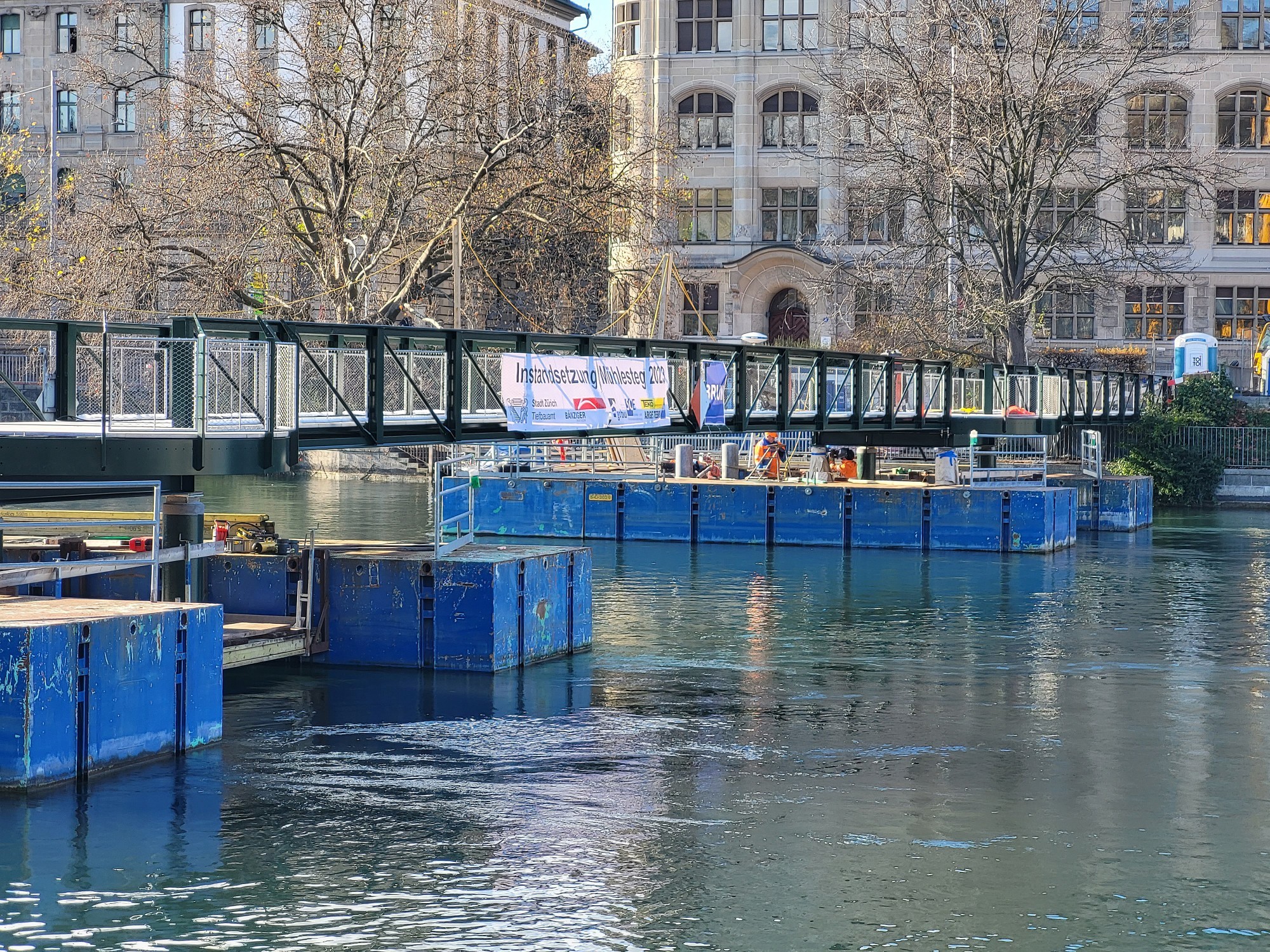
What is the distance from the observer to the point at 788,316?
3332 inches

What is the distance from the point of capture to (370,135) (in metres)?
48.8

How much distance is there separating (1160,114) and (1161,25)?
18.5 m

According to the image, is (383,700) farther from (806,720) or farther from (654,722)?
(806,720)

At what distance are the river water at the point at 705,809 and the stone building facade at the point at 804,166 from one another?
54494mm

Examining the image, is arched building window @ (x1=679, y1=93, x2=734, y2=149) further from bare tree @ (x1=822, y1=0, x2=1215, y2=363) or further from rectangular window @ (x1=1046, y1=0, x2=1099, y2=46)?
rectangular window @ (x1=1046, y1=0, x2=1099, y2=46)

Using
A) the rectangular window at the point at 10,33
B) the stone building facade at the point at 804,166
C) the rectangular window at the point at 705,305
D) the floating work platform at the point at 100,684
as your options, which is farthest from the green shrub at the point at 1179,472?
the rectangular window at the point at 10,33

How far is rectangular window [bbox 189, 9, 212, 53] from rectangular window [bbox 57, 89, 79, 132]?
307 inches

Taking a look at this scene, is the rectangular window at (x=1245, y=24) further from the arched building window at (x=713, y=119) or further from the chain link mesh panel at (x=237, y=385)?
the chain link mesh panel at (x=237, y=385)

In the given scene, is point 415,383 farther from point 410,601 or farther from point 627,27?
point 627,27

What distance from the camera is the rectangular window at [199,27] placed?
79938mm

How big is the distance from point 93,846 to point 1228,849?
973 centimetres

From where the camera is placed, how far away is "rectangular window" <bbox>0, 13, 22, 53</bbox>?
8944cm

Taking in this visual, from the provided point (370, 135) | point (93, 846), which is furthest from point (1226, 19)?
point (93, 846)

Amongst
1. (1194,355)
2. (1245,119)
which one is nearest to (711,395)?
(1194,355)
